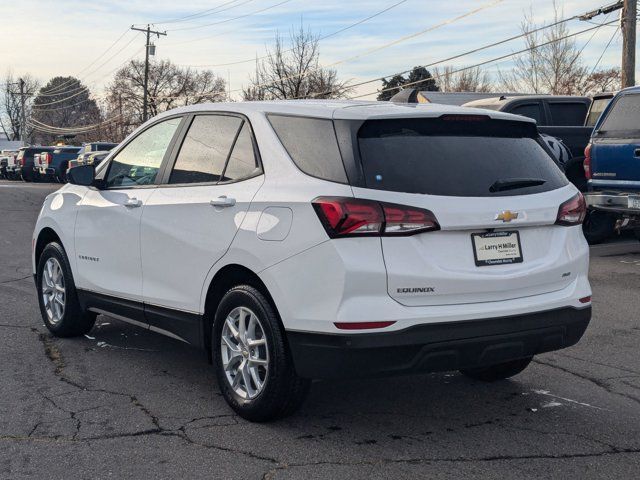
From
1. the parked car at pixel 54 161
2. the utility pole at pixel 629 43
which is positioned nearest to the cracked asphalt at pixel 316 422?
the utility pole at pixel 629 43

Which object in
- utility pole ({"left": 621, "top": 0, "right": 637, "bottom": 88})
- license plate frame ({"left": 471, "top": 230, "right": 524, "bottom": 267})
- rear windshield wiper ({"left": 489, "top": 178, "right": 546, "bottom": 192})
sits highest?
utility pole ({"left": 621, "top": 0, "right": 637, "bottom": 88})

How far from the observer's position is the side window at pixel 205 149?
4.93m

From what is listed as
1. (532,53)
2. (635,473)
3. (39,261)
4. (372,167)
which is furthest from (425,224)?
(532,53)

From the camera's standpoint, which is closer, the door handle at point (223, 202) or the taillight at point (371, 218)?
the taillight at point (371, 218)

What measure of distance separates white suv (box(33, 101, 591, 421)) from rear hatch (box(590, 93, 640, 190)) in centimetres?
613

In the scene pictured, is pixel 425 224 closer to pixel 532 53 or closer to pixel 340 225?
pixel 340 225

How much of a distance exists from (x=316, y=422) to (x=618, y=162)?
24.5ft

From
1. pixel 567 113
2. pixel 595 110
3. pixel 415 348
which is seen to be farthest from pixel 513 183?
pixel 567 113

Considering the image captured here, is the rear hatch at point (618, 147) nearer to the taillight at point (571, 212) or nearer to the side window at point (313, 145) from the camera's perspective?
the taillight at point (571, 212)

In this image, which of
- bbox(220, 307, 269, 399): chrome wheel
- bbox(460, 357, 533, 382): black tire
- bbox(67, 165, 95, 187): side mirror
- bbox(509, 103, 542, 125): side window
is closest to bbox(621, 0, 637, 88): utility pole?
bbox(509, 103, 542, 125): side window

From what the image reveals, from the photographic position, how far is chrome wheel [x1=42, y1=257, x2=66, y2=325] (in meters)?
6.56

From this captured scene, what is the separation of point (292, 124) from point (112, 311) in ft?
7.10

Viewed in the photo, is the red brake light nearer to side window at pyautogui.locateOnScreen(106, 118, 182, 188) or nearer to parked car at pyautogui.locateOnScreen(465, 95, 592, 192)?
side window at pyautogui.locateOnScreen(106, 118, 182, 188)

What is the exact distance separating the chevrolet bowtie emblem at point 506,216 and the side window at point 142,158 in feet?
7.52
